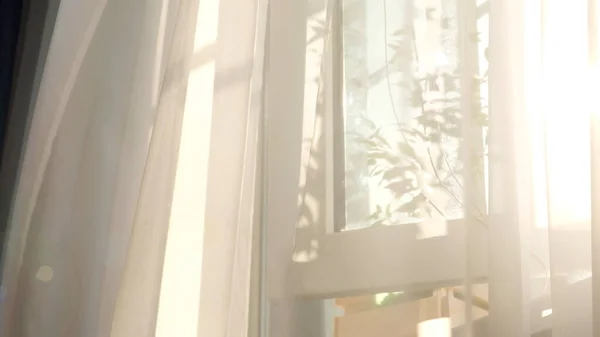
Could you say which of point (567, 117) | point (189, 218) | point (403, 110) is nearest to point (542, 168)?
point (567, 117)

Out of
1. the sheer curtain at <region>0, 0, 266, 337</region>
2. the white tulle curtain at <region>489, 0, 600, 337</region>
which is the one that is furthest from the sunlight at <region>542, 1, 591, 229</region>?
the sheer curtain at <region>0, 0, 266, 337</region>

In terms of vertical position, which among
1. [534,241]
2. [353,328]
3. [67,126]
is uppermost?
[67,126]

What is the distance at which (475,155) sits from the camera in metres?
0.70

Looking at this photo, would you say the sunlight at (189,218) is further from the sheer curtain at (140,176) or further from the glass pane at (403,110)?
the glass pane at (403,110)

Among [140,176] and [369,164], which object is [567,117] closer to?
[369,164]

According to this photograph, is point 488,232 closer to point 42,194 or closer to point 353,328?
point 353,328

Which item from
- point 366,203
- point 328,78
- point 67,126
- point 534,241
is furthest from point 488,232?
point 67,126

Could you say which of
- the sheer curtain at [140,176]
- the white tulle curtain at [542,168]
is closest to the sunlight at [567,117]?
the white tulle curtain at [542,168]

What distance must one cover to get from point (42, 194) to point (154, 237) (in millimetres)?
307

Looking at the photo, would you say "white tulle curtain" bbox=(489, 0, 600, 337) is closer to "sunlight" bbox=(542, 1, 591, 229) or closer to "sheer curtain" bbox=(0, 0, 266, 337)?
"sunlight" bbox=(542, 1, 591, 229)

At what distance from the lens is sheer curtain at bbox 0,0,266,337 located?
82cm

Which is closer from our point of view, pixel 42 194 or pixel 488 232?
pixel 488 232

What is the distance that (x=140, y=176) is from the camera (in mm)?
921

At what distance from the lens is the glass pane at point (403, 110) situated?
736 millimetres
